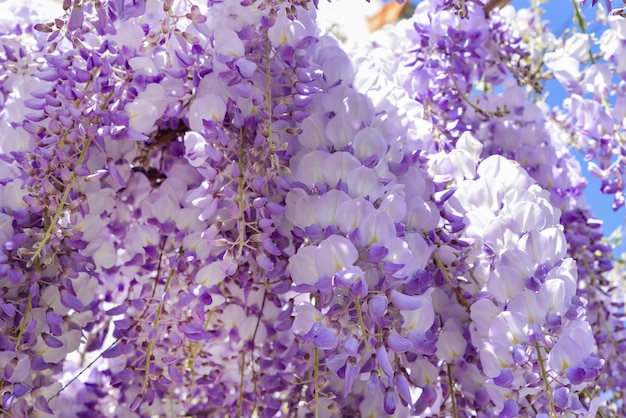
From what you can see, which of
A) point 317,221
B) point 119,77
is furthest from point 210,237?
point 119,77

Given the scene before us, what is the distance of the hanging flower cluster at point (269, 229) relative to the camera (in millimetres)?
600

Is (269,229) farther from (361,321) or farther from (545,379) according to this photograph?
(545,379)

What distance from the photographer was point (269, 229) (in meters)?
0.64

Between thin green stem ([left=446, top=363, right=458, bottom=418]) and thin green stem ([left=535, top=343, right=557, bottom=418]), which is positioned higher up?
thin green stem ([left=535, top=343, right=557, bottom=418])

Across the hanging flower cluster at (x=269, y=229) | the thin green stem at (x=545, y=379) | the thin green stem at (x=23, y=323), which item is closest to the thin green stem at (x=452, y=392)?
the hanging flower cluster at (x=269, y=229)

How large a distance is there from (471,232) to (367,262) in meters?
0.16

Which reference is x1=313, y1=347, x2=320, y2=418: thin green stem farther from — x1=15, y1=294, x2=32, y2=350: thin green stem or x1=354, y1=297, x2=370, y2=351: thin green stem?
x1=15, y1=294, x2=32, y2=350: thin green stem

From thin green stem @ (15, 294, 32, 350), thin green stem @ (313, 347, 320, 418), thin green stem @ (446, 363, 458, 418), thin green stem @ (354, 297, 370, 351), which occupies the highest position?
thin green stem @ (354, 297, 370, 351)

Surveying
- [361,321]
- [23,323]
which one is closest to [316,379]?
[361,321]

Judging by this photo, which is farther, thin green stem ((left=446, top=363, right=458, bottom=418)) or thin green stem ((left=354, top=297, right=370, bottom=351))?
thin green stem ((left=446, top=363, right=458, bottom=418))

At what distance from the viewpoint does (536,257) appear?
65 centimetres

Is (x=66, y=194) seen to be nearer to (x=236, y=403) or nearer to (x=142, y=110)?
(x=142, y=110)

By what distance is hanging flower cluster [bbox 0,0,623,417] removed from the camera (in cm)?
60

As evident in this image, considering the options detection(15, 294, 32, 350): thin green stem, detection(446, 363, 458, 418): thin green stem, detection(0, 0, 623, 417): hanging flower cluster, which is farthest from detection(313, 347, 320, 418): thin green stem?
detection(15, 294, 32, 350): thin green stem
